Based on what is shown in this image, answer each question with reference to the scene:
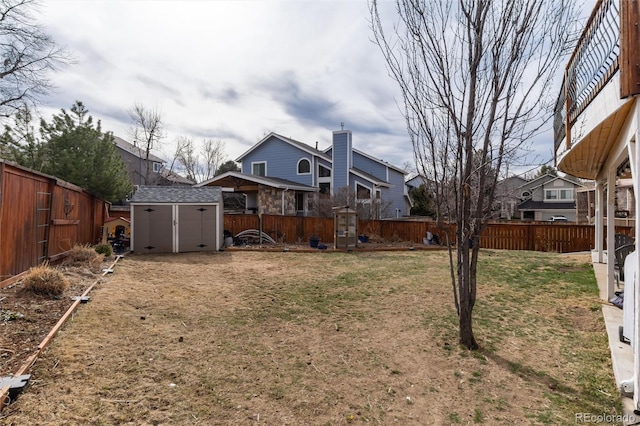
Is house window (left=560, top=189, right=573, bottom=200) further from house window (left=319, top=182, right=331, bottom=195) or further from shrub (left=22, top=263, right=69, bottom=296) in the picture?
shrub (left=22, top=263, right=69, bottom=296)

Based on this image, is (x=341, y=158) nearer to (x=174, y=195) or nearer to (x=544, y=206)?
(x=174, y=195)

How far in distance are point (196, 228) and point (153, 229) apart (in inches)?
55.6

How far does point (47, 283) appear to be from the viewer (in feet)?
16.1

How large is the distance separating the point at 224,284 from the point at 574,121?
6651 mm

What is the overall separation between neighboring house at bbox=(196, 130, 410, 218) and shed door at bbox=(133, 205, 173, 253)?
20.4ft

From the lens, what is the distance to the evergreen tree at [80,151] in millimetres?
11805

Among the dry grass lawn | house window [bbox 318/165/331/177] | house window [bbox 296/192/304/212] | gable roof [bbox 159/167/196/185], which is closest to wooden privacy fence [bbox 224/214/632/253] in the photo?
house window [bbox 296/192/304/212]

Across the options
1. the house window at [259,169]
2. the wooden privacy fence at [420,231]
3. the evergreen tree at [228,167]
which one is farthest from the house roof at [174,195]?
the evergreen tree at [228,167]

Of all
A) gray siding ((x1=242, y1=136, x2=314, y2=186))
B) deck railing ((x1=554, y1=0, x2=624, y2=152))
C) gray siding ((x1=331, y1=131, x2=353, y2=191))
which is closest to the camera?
deck railing ((x1=554, y1=0, x2=624, y2=152))

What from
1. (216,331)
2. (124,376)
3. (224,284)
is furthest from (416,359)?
(224,284)

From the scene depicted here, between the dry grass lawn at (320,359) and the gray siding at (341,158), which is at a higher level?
the gray siding at (341,158)

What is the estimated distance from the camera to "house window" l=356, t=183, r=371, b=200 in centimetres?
2023

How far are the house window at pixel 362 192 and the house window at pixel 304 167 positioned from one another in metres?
3.35

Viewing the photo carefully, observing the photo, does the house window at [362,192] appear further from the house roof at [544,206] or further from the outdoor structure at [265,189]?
the house roof at [544,206]
